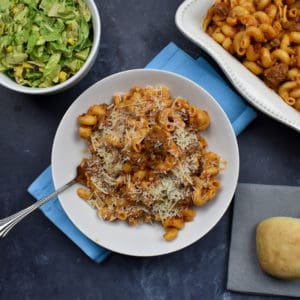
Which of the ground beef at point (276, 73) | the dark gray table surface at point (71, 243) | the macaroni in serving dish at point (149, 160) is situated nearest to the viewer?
the macaroni in serving dish at point (149, 160)

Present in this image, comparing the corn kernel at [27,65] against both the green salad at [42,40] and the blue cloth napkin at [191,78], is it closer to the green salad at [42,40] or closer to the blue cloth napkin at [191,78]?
the green salad at [42,40]

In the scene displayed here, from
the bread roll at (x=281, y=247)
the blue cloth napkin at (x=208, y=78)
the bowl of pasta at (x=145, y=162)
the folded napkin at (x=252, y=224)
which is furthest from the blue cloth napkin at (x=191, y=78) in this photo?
the bread roll at (x=281, y=247)

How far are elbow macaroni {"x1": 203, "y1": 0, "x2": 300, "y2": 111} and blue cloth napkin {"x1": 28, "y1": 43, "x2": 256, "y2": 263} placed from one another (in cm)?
11

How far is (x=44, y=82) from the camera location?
5.50 ft

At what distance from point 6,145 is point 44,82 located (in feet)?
1.22

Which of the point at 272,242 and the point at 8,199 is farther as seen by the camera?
the point at 8,199

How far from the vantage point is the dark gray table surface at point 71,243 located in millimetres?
1862

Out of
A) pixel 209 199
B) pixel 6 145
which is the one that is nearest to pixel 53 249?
pixel 6 145

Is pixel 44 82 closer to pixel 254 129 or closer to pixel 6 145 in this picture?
pixel 6 145

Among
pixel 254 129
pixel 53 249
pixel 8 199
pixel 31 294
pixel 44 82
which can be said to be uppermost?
pixel 44 82

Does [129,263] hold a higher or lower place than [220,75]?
lower

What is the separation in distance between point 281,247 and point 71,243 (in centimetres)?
77

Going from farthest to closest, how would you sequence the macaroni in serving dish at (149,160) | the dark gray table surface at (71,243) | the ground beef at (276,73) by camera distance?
the dark gray table surface at (71,243) → the ground beef at (276,73) → the macaroni in serving dish at (149,160)

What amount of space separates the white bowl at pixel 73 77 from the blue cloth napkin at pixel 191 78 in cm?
27
